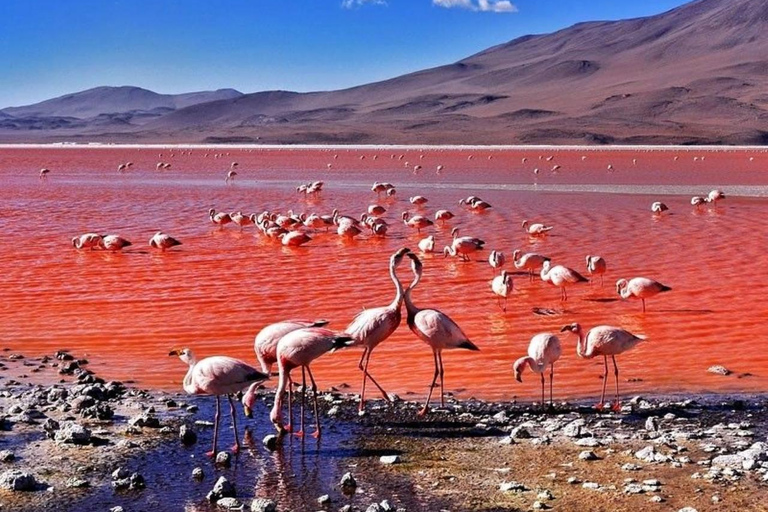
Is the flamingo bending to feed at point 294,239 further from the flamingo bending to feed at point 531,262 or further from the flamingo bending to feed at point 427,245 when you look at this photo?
the flamingo bending to feed at point 531,262

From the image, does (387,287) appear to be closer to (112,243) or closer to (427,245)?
(427,245)

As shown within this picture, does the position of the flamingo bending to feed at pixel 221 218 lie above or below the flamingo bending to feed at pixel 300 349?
above

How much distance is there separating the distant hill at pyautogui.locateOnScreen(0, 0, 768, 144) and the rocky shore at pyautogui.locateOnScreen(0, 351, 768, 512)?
6276cm

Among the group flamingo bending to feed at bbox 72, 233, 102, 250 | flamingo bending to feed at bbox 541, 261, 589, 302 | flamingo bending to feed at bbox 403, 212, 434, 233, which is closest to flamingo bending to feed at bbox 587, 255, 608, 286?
flamingo bending to feed at bbox 541, 261, 589, 302

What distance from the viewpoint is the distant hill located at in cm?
8175

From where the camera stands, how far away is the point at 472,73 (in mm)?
157750

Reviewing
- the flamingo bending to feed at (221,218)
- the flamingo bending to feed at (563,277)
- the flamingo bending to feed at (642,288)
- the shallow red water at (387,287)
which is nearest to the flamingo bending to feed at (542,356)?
the shallow red water at (387,287)

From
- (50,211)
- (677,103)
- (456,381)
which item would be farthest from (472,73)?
(456,381)

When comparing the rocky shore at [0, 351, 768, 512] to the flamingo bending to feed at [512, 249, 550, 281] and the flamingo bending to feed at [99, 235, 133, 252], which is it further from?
the flamingo bending to feed at [99, 235, 133, 252]

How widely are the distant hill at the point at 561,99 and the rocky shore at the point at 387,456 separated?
62.8 m

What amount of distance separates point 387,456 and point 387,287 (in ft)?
19.6

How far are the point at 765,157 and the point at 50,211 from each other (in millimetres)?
37095

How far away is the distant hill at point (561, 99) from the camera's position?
268ft

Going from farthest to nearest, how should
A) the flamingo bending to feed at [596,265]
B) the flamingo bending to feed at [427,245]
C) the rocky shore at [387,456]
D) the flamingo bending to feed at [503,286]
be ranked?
the flamingo bending to feed at [427,245]
the flamingo bending to feed at [596,265]
the flamingo bending to feed at [503,286]
the rocky shore at [387,456]
